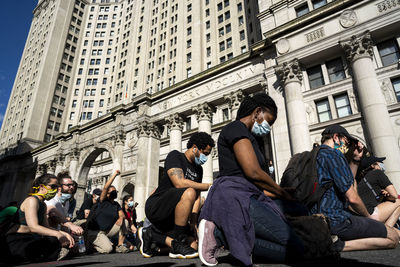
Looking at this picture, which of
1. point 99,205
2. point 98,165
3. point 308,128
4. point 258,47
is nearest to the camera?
point 99,205

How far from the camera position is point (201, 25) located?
135ft

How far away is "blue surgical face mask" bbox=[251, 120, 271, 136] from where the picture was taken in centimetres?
300

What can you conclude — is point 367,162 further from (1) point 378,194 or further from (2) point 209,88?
(2) point 209,88

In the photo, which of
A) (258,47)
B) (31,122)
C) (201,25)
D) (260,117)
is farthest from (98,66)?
(260,117)

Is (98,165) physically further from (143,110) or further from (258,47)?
(258,47)

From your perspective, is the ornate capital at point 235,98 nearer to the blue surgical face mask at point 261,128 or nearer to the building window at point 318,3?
the building window at point 318,3

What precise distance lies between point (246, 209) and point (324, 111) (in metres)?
13.8

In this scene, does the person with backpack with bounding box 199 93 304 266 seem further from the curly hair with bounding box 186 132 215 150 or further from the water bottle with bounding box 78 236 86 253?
the water bottle with bounding box 78 236 86 253

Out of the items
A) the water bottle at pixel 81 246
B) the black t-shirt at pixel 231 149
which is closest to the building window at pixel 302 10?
the black t-shirt at pixel 231 149

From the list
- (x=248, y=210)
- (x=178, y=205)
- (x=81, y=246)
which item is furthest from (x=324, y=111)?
(x=81, y=246)

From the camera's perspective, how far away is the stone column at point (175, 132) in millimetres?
19691

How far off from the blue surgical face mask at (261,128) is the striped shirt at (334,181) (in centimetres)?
96

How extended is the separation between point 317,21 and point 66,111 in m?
58.5

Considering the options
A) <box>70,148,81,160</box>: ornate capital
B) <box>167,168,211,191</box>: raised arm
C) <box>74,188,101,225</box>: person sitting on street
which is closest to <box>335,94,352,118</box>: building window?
<box>167,168,211,191</box>: raised arm
